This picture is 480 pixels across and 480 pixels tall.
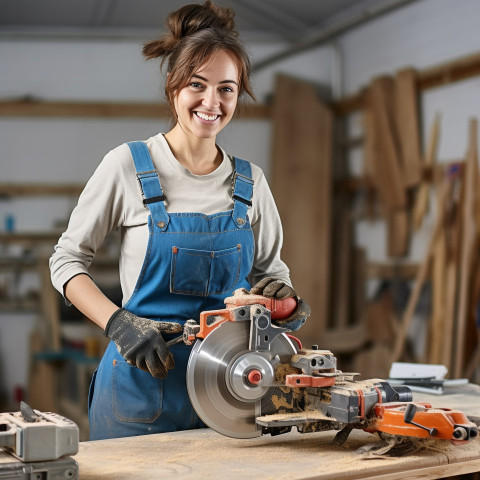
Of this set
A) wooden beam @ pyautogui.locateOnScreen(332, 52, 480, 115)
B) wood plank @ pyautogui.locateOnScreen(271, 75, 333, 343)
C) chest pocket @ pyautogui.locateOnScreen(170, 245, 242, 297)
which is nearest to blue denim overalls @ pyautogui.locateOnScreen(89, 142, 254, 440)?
chest pocket @ pyautogui.locateOnScreen(170, 245, 242, 297)

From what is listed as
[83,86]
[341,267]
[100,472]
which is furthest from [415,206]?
[100,472]

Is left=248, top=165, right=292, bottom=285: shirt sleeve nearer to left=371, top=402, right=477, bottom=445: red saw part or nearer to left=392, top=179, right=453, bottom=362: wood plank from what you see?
left=371, top=402, right=477, bottom=445: red saw part

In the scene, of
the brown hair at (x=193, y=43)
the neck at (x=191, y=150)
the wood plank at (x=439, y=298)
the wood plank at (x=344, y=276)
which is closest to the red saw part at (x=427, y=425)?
the neck at (x=191, y=150)

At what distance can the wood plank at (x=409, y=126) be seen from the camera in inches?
223

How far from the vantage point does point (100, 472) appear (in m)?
1.62

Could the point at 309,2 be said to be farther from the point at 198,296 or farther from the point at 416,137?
the point at 198,296

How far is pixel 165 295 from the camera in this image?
213 centimetres

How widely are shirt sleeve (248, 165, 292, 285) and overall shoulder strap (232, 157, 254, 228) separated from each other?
0.04 meters

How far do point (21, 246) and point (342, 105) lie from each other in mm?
3096

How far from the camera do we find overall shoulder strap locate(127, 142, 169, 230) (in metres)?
2.11

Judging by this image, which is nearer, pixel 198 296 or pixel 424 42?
pixel 198 296

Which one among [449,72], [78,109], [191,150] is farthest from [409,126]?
[191,150]

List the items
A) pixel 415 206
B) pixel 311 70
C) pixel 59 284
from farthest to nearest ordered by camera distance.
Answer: pixel 311 70 → pixel 415 206 → pixel 59 284

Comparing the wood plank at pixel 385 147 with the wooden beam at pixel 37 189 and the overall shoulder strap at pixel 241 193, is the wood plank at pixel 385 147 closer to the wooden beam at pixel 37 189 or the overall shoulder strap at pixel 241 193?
the wooden beam at pixel 37 189
